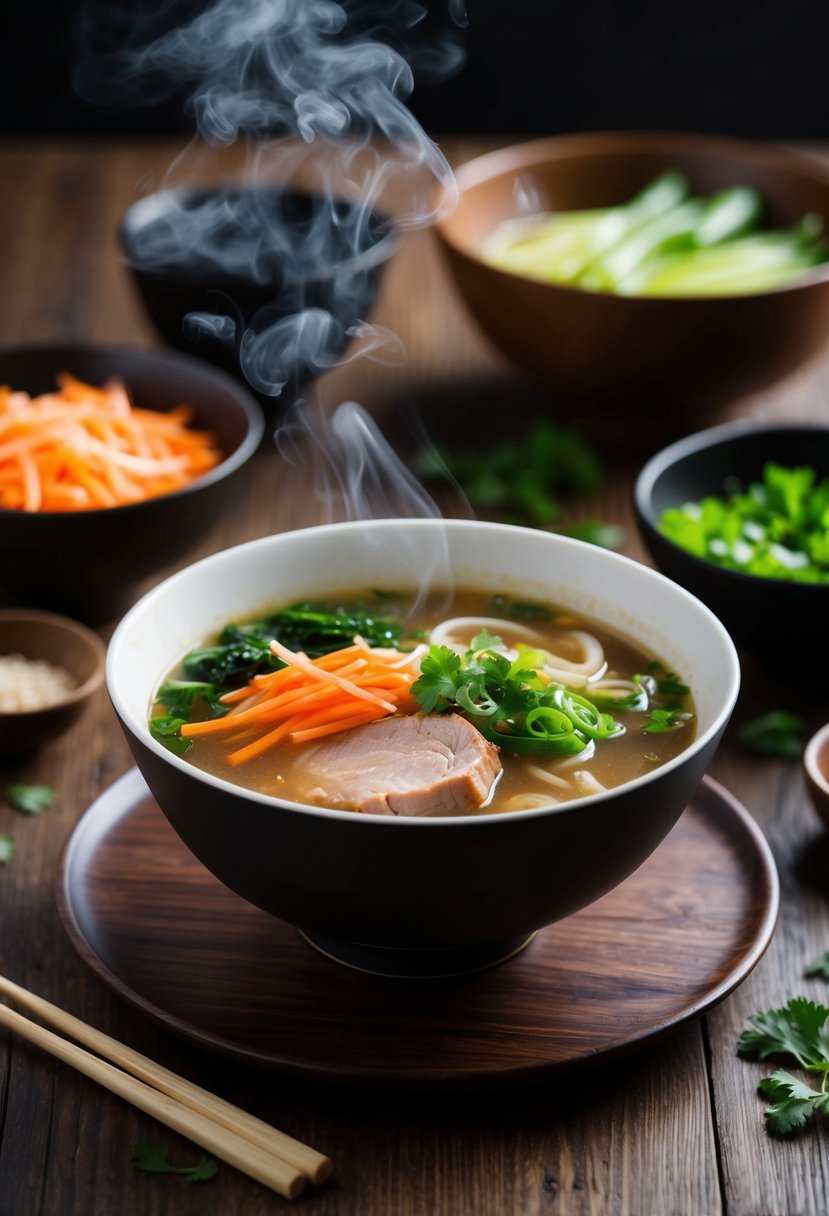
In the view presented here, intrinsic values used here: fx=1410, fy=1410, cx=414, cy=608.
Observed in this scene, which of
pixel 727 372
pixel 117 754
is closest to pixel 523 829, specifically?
pixel 117 754

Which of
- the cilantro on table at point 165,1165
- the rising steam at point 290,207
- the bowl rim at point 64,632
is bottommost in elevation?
the bowl rim at point 64,632

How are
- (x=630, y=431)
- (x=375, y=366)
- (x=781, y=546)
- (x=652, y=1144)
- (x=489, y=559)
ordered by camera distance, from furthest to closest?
(x=375, y=366) < (x=630, y=431) < (x=781, y=546) < (x=489, y=559) < (x=652, y=1144)

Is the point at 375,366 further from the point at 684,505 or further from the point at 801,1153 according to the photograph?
the point at 801,1153

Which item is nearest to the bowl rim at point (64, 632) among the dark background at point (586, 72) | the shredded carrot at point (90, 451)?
the shredded carrot at point (90, 451)

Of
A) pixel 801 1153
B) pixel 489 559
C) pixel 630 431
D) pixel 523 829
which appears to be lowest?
pixel 630 431

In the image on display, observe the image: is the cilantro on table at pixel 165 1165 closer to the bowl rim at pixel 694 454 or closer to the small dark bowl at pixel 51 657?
the small dark bowl at pixel 51 657

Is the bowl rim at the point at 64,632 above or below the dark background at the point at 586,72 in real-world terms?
above

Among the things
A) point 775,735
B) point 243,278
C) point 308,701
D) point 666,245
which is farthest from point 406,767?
point 666,245
